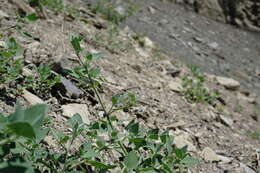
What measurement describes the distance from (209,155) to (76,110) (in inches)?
36.1

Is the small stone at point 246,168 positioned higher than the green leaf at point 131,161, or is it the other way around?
the green leaf at point 131,161

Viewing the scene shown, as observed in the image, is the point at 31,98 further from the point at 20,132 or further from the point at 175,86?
the point at 175,86

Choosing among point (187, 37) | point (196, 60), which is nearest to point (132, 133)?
point (196, 60)

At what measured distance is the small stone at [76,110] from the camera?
1.81 m

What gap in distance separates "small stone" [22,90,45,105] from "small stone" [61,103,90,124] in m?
0.14

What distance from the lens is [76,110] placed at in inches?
74.4

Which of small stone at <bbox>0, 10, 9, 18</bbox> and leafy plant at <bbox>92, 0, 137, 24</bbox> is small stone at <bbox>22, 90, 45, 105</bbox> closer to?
small stone at <bbox>0, 10, 9, 18</bbox>

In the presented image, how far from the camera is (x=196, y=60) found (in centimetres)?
523

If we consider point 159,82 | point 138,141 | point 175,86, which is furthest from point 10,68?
point 175,86

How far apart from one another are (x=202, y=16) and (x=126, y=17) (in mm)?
2916

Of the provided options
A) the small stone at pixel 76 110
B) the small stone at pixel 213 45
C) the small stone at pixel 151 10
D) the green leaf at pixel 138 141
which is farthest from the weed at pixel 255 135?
the small stone at pixel 151 10

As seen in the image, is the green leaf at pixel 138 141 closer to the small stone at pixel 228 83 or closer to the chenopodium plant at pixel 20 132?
the chenopodium plant at pixel 20 132

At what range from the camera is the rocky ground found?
205 cm

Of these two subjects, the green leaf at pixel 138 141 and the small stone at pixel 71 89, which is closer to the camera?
the green leaf at pixel 138 141
